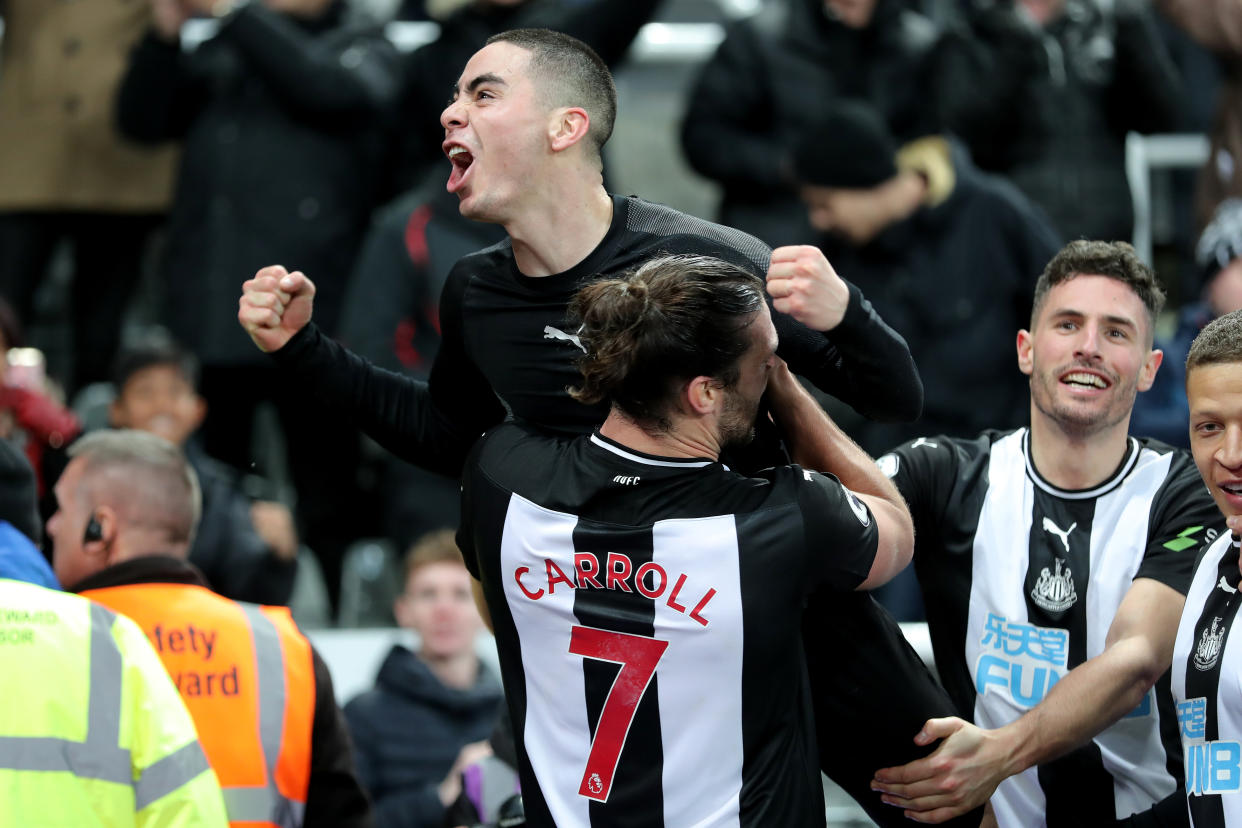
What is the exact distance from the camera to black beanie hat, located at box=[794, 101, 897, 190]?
6.60m

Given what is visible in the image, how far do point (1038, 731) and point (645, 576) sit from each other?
102cm

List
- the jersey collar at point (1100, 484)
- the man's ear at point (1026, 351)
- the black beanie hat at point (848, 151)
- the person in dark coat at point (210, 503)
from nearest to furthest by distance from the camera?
the jersey collar at point (1100, 484) → the man's ear at point (1026, 351) → the person in dark coat at point (210, 503) → the black beanie hat at point (848, 151)

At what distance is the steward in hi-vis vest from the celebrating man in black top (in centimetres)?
72

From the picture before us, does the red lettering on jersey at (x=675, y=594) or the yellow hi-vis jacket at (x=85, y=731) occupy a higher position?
the red lettering on jersey at (x=675, y=594)

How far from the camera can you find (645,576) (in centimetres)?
338

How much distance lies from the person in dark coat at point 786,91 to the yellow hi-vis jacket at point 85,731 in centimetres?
414

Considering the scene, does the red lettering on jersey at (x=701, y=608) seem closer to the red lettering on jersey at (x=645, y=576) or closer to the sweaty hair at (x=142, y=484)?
the red lettering on jersey at (x=645, y=576)

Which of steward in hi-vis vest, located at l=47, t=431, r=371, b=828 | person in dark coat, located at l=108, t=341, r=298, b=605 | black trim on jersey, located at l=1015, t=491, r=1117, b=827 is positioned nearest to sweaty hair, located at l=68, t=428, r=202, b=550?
steward in hi-vis vest, located at l=47, t=431, r=371, b=828

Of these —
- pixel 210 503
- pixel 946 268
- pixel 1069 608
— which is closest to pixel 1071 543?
pixel 1069 608

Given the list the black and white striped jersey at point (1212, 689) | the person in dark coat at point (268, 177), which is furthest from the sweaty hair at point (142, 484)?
the person in dark coat at point (268, 177)

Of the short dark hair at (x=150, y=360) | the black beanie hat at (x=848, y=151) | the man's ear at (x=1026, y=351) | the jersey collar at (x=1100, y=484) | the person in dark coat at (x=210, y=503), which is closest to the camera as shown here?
the jersey collar at (x=1100, y=484)

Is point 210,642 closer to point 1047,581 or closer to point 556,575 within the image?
point 556,575

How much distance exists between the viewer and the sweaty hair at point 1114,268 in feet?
14.1

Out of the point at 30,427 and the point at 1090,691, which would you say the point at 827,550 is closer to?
the point at 1090,691
